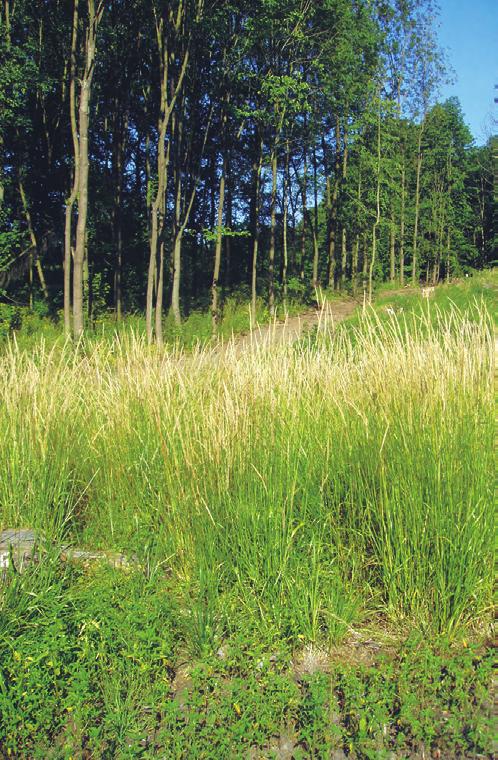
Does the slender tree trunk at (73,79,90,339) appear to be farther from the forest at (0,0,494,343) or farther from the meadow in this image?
the meadow

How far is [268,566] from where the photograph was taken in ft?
10.4

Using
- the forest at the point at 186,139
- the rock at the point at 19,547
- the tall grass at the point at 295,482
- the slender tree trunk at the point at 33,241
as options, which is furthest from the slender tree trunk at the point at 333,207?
the rock at the point at 19,547

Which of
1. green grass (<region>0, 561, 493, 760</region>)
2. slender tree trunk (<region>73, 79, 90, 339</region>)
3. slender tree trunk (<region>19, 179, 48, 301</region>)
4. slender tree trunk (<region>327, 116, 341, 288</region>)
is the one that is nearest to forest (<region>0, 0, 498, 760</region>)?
green grass (<region>0, 561, 493, 760</region>)

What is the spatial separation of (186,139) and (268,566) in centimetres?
2312

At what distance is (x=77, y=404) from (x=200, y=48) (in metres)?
17.4

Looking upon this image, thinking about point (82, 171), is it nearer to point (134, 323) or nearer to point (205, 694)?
point (134, 323)

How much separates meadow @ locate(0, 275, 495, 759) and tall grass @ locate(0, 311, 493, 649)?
0.05ft

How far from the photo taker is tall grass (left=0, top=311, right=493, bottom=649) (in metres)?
3.09

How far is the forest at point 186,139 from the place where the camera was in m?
16.5

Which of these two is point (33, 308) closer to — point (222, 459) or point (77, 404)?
point (77, 404)

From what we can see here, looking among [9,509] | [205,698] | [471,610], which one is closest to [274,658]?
[205,698]

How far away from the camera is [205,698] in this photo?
2613 millimetres

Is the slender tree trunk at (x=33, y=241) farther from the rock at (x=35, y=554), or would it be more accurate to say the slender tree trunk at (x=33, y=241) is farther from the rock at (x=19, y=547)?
the rock at (x=35, y=554)

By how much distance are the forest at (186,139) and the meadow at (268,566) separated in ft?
32.3
